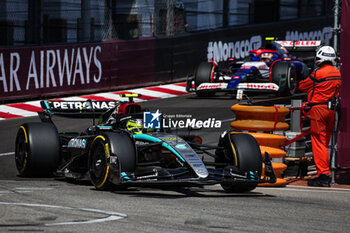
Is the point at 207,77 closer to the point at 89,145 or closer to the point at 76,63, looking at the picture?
the point at 76,63

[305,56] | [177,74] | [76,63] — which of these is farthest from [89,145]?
[305,56]

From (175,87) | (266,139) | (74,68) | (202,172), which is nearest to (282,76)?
(175,87)

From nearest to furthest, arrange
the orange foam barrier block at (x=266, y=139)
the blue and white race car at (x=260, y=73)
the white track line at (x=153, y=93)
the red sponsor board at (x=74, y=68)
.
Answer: the orange foam barrier block at (x=266, y=139) < the red sponsor board at (x=74, y=68) < the blue and white race car at (x=260, y=73) < the white track line at (x=153, y=93)

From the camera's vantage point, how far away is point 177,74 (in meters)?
23.0

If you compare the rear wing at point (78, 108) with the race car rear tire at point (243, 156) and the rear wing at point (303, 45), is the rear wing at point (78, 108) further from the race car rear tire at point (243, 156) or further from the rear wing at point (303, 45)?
the rear wing at point (303, 45)

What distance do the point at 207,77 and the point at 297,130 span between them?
8318mm

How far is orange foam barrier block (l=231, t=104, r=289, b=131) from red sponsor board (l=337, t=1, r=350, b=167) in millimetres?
774

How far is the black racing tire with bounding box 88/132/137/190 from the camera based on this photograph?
8781 millimetres

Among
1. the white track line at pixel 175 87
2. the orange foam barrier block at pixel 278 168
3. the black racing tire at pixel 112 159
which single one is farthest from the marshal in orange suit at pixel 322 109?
the white track line at pixel 175 87

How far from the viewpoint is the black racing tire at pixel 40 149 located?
10.3m

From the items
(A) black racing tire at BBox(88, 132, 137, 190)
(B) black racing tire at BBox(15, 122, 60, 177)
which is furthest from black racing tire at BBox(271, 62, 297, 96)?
(A) black racing tire at BBox(88, 132, 137, 190)

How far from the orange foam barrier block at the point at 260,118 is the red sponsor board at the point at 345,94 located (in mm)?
774

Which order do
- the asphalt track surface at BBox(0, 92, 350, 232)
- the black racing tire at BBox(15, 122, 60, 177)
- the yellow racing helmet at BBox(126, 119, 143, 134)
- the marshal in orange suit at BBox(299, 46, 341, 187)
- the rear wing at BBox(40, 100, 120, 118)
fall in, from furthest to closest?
the rear wing at BBox(40, 100, 120, 118) → the black racing tire at BBox(15, 122, 60, 177) → the marshal in orange suit at BBox(299, 46, 341, 187) → the yellow racing helmet at BBox(126, 119, 143, 134) → the asphalt track surface at BBox(0, 92, 350, 232)

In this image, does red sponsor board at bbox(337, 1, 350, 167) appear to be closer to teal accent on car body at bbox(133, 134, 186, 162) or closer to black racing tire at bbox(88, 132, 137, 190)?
teal accent on car body at bbox(133, 134, 186, 162)
